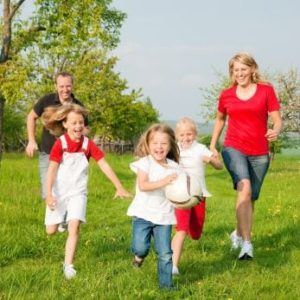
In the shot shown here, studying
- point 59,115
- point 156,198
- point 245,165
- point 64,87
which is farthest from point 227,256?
point 64,87

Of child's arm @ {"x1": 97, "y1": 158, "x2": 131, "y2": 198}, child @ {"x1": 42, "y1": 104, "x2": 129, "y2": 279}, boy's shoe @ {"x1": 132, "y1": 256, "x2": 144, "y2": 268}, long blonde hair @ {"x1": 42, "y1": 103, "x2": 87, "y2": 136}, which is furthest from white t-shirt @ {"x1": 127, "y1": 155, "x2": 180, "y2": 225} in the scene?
long blonde hair @ {"x1": 42, "y1": 103, "x2": 87, "y2": 136}

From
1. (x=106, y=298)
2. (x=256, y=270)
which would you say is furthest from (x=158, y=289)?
(x=256, y=270)

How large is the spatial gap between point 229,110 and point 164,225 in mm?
2517

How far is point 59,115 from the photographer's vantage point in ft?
21.0

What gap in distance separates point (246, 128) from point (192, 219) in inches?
60.0

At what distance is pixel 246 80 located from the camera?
290 inches

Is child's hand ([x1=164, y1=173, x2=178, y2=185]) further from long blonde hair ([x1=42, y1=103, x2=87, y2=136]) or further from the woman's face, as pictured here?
the woman's face

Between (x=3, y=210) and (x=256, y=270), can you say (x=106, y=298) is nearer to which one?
(x=256, y=270)

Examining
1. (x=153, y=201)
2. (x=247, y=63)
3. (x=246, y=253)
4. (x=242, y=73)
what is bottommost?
(x=246, y=253)

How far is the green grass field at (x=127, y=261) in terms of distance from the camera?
17.5ft

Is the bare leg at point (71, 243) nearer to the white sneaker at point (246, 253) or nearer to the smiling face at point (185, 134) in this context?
the smiling face at point (185, 134)

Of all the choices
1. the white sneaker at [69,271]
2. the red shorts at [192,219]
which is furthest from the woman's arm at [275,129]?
Result: the white sneaker at [69,271]

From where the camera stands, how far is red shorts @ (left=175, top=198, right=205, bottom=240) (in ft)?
20.8

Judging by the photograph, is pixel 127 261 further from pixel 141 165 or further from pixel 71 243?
pixel 141 165
